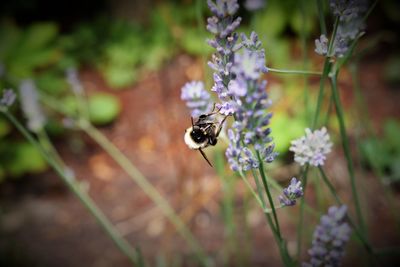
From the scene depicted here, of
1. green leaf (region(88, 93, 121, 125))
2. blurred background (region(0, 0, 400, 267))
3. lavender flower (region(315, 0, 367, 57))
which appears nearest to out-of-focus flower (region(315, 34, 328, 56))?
lavender flower (region(315, 0, 367, 57))

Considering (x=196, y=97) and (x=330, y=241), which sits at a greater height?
(x=196, y=97)

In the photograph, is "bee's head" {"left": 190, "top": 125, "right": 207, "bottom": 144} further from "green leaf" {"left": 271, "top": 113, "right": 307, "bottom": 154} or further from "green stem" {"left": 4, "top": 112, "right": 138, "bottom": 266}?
"green leaf" {"left": 271, "top": 113, "right": 307, "bottom": 154}

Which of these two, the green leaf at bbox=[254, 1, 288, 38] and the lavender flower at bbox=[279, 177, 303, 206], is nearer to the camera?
the lavender flower at bbox=[279, 177, 303, 206]

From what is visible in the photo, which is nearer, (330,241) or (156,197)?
(330,241)

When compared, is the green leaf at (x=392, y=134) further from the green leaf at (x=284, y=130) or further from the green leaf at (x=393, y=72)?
the green leaf at (x=393, y=72)

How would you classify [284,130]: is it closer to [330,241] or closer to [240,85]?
[330,241]

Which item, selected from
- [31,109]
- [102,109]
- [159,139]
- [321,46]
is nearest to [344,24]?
[321,46]

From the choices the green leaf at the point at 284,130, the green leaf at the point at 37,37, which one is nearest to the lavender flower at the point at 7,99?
the green leaf at the point at 284,130
